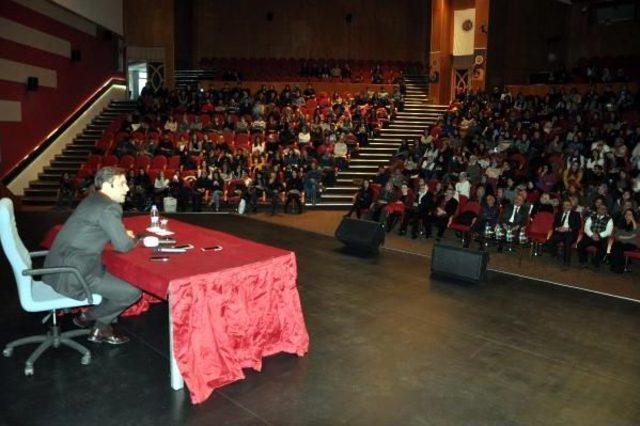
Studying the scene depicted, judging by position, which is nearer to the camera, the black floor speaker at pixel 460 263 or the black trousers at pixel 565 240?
the black floor speaker at pixel 460 263

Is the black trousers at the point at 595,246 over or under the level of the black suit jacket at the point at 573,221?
under

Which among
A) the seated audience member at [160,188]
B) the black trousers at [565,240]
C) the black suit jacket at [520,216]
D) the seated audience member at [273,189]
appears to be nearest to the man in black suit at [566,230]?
the black trousers at [565,240]

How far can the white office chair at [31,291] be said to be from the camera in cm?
394

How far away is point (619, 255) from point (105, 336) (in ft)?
22.1

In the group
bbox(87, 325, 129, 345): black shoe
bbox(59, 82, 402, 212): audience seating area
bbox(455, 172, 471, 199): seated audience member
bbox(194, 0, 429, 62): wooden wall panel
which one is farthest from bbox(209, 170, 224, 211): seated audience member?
bbox(194, 0, 429, 62): wooden wall panel

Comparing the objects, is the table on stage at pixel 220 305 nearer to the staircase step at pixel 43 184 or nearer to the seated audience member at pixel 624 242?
the seated audience member at pixel 624 242

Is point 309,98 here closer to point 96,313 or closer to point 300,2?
point 300,2

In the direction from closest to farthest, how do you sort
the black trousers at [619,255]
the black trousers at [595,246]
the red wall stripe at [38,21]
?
the black trousers at [619,255] < the black trousers at [595,246] < the red wall stripe at [38,21]

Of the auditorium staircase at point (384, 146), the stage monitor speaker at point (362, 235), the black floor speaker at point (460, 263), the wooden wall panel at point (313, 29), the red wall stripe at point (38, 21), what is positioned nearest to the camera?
the black floor speaker at point (460, 263)

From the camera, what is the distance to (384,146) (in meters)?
16.1

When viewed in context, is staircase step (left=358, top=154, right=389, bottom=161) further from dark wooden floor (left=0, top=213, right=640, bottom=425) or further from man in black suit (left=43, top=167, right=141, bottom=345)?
man in black suit (left=43, top=167, right=141, bottom=345)

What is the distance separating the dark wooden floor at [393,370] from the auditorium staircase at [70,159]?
287 inches

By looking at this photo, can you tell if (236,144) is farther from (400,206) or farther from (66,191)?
(400,206)

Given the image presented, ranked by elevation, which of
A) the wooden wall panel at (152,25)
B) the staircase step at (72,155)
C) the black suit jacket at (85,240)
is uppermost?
the wooden wall panel at (152,25)
